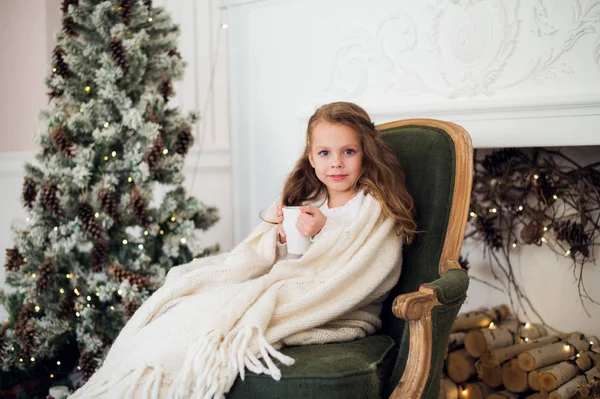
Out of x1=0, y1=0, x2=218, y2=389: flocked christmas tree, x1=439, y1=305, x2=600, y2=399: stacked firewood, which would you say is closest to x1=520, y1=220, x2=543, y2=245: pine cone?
x1=439, y1=305, x2=600, y2=399: stacked firewood

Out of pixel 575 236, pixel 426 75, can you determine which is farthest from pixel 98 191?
pixel 575 236

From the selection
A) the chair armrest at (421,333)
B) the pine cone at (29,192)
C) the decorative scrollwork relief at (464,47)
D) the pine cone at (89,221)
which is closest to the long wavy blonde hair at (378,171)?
the chair armrest at (421,333)

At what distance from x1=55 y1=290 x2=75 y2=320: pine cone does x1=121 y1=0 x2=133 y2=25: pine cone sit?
1.09 metres

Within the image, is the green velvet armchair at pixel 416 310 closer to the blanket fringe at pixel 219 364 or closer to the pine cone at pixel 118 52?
the blanket fringe at pixel 219 364

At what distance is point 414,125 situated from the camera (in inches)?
79.7

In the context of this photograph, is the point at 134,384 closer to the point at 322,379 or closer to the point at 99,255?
the point at 322,379

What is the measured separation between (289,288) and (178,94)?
7.25ft

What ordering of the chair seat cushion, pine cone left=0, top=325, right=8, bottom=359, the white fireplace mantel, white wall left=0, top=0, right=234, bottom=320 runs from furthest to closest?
white wall left=0, top=0, right=234, bottom=320, pine cone left=0, top=325, right=8, bottom=359, the white fireplace mantel, the chair seat cushion

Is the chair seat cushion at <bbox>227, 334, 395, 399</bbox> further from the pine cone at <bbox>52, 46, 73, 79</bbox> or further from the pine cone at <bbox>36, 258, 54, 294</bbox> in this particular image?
the pine cone at <bbox>52, 46, 73, 79</bbox>

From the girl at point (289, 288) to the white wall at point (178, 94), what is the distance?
→ 159 cm

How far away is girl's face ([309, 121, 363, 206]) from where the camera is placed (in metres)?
1.87

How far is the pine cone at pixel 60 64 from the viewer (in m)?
2.41

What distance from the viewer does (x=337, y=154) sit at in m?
1.88

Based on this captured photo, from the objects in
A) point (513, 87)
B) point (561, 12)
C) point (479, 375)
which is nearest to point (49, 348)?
point (479, 375)
